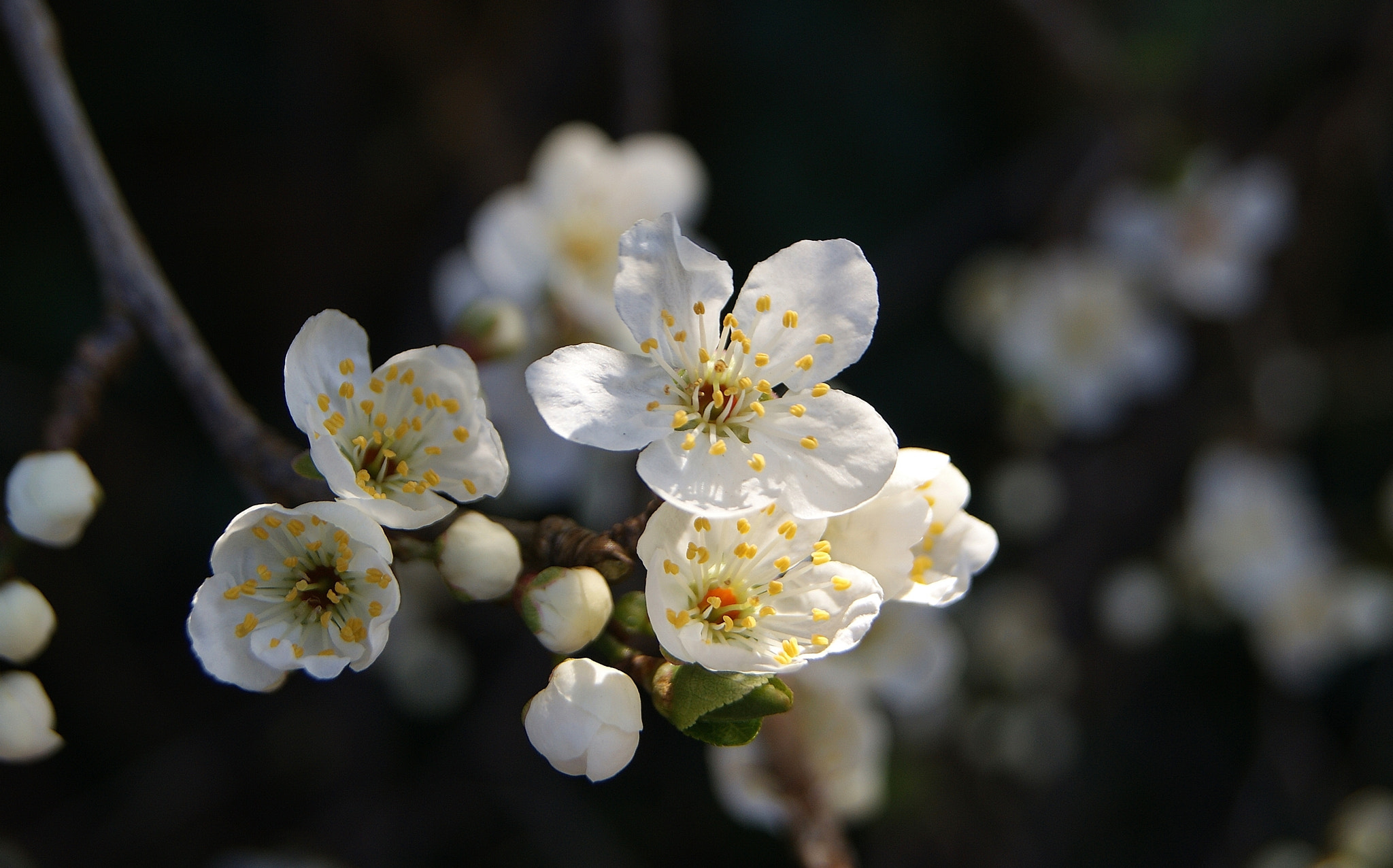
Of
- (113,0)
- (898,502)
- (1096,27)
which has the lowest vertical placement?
(898,502)

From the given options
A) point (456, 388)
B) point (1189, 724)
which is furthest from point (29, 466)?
point (1189, 724)

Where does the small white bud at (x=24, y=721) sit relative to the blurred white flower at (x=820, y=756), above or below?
above

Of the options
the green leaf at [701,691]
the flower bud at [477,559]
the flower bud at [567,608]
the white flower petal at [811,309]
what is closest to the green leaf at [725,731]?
the green leaf at [701,691]

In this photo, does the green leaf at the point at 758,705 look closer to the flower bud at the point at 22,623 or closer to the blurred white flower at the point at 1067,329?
the flower bud at the point at 22,623

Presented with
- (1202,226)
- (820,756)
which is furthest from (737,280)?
(820,756)

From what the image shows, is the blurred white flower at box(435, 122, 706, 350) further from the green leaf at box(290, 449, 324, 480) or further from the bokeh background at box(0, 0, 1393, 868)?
the green leaf at box(290, 449, 324, 480)

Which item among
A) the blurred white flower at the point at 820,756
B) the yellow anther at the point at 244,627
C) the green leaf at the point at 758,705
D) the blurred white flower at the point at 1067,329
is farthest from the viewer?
the blurred white flower at the point at 1067,329

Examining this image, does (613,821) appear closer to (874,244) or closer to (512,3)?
(874,244)
